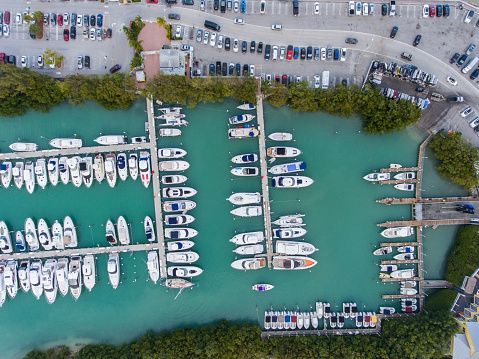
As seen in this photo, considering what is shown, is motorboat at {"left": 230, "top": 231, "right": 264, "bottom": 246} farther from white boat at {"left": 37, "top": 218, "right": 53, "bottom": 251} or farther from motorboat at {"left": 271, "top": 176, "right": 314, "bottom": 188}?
white boat at {"left": 37, "top": 218, "right": 53, "bottom": 251}

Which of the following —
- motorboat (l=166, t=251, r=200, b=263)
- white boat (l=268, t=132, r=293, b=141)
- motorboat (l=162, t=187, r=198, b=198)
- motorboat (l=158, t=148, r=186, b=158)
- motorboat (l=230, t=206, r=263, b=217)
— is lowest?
motorboat (l=166, t=251, r=200, b=263)

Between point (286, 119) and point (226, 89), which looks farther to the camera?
point (286, 119)

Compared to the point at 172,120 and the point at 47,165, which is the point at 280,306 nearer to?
the point at 172,120

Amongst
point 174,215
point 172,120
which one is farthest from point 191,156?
point 174,215

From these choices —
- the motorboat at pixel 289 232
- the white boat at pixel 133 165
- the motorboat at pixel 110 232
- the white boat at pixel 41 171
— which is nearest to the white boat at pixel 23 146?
the white boat at pixel 41 171

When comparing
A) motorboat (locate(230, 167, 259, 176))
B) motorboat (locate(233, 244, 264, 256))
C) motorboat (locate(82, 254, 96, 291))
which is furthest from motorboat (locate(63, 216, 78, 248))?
motorboat (locate(230, 167, 259, 176))

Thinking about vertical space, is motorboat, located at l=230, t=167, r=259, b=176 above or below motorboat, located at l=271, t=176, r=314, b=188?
above

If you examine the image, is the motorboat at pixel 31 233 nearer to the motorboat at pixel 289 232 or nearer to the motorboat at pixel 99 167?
the motorboat at pixel 99 167

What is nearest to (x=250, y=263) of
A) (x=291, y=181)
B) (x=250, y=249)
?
(x=250, y=249)
